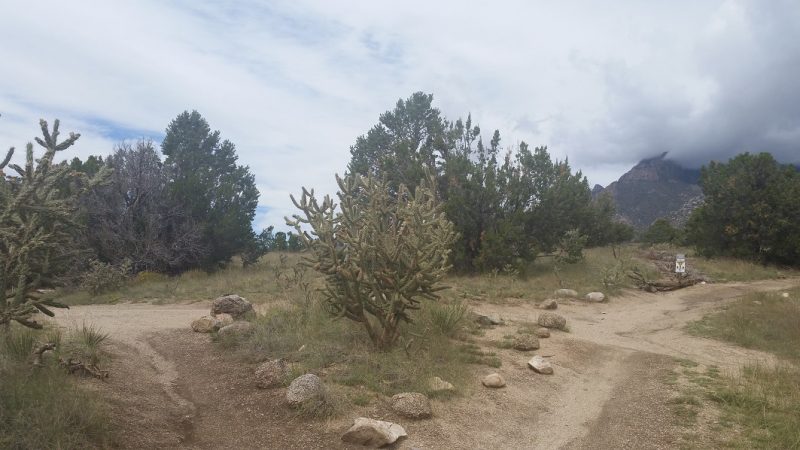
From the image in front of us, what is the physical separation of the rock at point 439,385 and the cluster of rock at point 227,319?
3353 millimetres

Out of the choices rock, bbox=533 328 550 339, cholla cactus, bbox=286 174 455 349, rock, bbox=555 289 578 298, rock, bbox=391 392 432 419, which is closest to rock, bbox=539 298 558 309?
rock, bbox=555 289 578 298

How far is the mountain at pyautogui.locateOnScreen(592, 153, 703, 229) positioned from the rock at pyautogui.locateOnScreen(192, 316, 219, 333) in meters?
46.9

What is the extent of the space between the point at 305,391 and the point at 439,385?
1620 millimetres

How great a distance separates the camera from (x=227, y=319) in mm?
8703

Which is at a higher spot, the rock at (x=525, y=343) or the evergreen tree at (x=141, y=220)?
the evergreen tree at (x=141, y=220)

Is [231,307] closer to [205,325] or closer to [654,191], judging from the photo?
[205,325]

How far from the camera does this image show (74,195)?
542 centimetres

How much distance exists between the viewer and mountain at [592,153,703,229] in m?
50.6

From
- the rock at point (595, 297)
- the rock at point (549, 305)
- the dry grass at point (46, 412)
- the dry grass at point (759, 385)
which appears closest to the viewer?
the dry grass at point (46, 412)

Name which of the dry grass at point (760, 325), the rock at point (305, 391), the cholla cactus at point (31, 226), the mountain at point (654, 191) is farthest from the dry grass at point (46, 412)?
the mountain at point (654, 191)

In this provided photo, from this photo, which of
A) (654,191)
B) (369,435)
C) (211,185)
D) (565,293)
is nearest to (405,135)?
(211,185)

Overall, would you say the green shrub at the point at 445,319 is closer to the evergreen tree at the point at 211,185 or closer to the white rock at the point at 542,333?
the white rock at the point at 542,333

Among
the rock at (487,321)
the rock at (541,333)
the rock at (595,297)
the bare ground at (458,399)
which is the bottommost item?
the bare ground at (458,399)

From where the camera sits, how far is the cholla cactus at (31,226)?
4.70 m
